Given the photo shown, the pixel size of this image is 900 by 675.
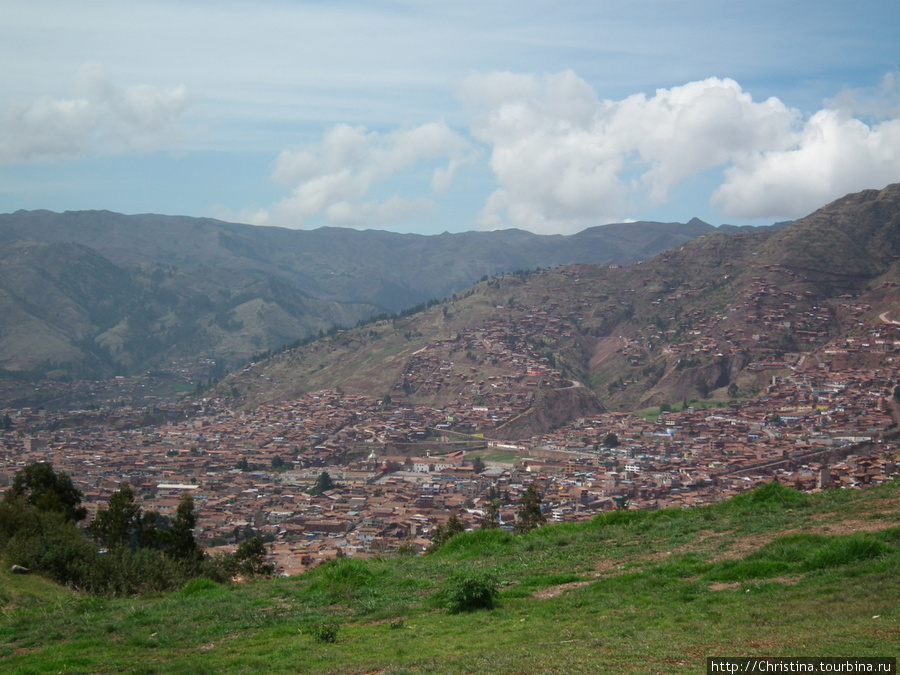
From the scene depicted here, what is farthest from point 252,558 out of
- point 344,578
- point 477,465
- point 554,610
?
point 477,465

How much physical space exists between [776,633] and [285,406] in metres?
74.9

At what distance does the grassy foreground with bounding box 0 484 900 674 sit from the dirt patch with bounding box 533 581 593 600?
0.03 m

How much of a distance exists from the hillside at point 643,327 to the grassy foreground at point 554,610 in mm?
55909

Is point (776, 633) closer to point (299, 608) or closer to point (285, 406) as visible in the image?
point (299, 608)

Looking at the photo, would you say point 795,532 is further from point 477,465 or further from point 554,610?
point 477,465

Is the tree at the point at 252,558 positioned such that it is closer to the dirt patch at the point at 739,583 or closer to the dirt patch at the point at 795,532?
the dirt patch at the point at 795,532

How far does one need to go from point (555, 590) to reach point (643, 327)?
78.0 metres

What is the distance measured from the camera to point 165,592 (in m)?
11.4

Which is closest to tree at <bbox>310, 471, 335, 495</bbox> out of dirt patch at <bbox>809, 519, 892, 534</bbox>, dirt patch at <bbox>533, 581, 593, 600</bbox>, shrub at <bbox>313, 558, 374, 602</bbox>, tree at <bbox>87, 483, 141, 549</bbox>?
tree at <bbox>87, 483, 141, 549</bbox>

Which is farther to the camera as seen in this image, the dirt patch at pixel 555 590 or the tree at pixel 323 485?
the tree at pixel 323 485

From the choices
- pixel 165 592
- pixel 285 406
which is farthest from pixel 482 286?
pixel 165 592

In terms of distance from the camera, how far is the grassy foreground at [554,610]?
6.20 m

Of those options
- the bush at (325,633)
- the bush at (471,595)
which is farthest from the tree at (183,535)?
the bush at (471,595)

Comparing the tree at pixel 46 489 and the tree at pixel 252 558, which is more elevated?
the tree at pixel 46 489
